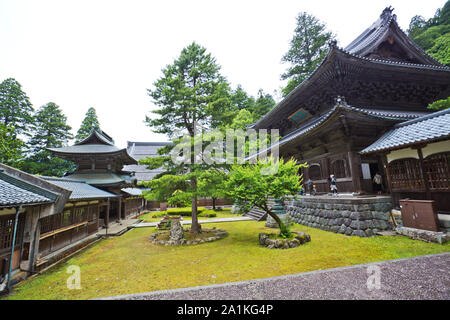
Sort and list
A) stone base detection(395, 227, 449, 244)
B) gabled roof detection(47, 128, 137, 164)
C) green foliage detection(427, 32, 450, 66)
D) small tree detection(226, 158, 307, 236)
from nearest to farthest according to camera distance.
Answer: stone base detection(395, 227, 449, 244) → small tree detection(226, 158, 307, 236) → gabled roof detection(47, 128, 137, 164) → green foliage detection(427, 32, 450, 66)

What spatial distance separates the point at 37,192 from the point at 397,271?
33.4ft

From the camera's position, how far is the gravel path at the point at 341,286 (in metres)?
3.55

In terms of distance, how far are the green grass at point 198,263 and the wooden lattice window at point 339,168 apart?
3.61 metres

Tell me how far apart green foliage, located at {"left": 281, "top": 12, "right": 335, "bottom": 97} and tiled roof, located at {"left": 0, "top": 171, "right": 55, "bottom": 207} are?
23.8m

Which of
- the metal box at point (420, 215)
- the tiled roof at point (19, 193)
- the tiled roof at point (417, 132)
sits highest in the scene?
the tiled roof at point (417, 132)

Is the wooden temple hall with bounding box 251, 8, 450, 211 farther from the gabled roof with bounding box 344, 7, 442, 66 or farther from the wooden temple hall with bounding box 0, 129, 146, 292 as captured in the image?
the wooden temple hall with bounding box 0, 129, 146, 292

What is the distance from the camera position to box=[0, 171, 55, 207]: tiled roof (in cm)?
460

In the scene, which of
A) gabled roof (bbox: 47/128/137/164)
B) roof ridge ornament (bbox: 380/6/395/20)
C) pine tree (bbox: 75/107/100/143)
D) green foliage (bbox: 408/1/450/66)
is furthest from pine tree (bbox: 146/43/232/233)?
pine tree (bbox: 75/107/100/143)

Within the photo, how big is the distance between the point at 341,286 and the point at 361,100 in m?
10.7

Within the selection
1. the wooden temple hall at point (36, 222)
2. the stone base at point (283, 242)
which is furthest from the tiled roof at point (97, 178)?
the stone base at point (283, 242)

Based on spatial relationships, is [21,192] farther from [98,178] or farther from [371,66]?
[371,66]

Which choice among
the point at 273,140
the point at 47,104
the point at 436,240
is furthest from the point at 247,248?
the point at 47,104

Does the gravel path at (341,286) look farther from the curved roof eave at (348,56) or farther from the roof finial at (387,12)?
the roof finial at (387,12)
